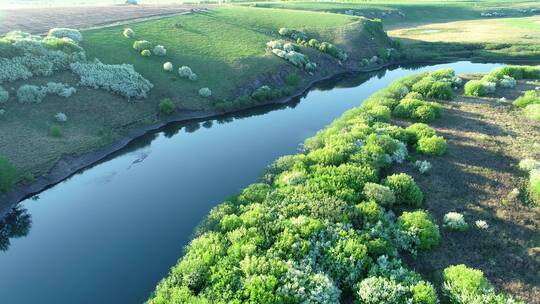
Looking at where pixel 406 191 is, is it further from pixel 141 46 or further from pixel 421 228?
pixel 141 46

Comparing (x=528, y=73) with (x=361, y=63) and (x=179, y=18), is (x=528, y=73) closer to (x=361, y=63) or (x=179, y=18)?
(x=361, y=63)

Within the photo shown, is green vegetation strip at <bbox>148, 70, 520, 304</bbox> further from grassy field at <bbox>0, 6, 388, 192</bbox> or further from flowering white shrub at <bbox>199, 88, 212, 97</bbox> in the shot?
flowering white shrub at <bbox>199, 88, 212, 97</bbox>

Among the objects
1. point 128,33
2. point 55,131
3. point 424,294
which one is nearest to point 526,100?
point 424,294

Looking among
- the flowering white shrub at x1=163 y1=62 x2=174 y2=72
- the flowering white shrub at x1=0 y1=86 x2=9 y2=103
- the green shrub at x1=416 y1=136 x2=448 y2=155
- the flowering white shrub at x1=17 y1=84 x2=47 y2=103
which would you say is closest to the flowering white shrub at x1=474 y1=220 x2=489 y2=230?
the green shrub at x1=416 y1=136 x2=448 y2=155

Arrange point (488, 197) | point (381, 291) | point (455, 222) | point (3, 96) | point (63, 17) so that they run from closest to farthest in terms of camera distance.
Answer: point (381, 291) < point (455, 222) < point (488, 197) < point (3, 96) < point (63, 17)

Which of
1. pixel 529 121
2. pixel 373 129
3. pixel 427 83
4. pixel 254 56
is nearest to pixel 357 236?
pixel 373 129

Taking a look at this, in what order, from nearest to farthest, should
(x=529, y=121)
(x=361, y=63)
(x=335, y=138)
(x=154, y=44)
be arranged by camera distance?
(x=335, y=138), (x=529, y=121), (x=154, y=44), (x=361, y=63)
